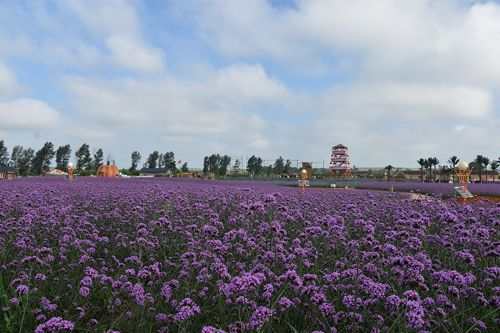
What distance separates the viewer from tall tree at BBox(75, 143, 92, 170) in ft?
362

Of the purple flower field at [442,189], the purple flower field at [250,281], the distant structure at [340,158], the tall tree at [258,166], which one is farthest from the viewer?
the tall tree at [258,166]

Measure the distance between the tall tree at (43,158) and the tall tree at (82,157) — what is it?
7.51 m

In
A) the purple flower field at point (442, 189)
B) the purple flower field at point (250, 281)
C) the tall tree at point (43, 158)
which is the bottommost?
the purple flower field at point (250, 281)

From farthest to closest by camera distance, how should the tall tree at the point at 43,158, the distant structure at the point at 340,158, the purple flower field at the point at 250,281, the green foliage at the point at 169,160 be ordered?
the green foliage at the point at 169,160
the distant structure at the point at 340,158
the tall tree at the point at 43,158
the purple flower field at the point at 250,281

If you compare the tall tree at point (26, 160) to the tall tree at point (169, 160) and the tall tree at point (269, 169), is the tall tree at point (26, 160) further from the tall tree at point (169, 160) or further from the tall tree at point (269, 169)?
the tall tree at point (269, 169)

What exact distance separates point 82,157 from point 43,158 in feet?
35.1

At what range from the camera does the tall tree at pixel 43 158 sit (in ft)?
330

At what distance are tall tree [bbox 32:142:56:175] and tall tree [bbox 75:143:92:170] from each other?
24.6ft

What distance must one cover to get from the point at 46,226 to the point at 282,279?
430 centimetres

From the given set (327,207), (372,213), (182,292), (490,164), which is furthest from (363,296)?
(490,164)

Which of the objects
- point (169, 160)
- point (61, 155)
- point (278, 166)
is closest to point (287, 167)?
point (278, 166)

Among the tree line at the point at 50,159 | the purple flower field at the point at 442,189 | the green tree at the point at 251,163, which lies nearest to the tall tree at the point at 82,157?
the tree line at the point at 50,159

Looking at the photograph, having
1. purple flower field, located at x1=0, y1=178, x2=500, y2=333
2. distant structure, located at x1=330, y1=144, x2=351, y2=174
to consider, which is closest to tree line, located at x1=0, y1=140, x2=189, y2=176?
distant structure, located at x1=330, y1=144, x2=351, y2=174

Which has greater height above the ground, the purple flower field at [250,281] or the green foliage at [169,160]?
the green foliage at [169,160]
